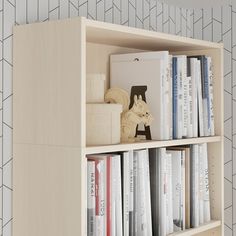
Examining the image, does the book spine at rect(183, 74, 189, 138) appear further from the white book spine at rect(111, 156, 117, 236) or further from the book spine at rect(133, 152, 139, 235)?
the white book spine at rect(111, 156, 117, 236)

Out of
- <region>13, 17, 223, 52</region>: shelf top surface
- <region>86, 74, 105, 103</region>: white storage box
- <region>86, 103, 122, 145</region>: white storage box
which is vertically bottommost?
<region>86, 103, 122, 145</region>: white storage box

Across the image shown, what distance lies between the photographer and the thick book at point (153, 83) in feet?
6.34

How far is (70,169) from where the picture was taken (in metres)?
1.55

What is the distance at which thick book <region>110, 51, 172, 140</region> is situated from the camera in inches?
76.1

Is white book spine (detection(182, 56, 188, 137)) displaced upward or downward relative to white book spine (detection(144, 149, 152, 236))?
upward

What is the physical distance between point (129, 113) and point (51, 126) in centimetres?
35

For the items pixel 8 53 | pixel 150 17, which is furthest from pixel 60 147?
pixel 150 17

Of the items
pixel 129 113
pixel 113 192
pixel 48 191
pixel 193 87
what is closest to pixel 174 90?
pixel 193 87

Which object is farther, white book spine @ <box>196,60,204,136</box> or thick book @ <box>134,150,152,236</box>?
white book spine @ <box>196,60,204,136</box>

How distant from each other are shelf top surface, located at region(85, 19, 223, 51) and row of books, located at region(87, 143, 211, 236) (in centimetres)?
39

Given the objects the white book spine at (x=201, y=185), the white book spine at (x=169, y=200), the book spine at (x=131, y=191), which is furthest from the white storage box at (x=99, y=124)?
the white book spine at (x=201, y=185)

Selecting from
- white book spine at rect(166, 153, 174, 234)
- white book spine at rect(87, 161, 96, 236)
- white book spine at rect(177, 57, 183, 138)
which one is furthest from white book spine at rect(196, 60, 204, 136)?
white book spine at rect(87, 161, 96, 236)

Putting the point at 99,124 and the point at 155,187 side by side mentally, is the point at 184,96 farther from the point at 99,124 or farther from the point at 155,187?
the point at 99,124

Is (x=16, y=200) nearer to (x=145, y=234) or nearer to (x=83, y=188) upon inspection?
(x=83, y=188)
